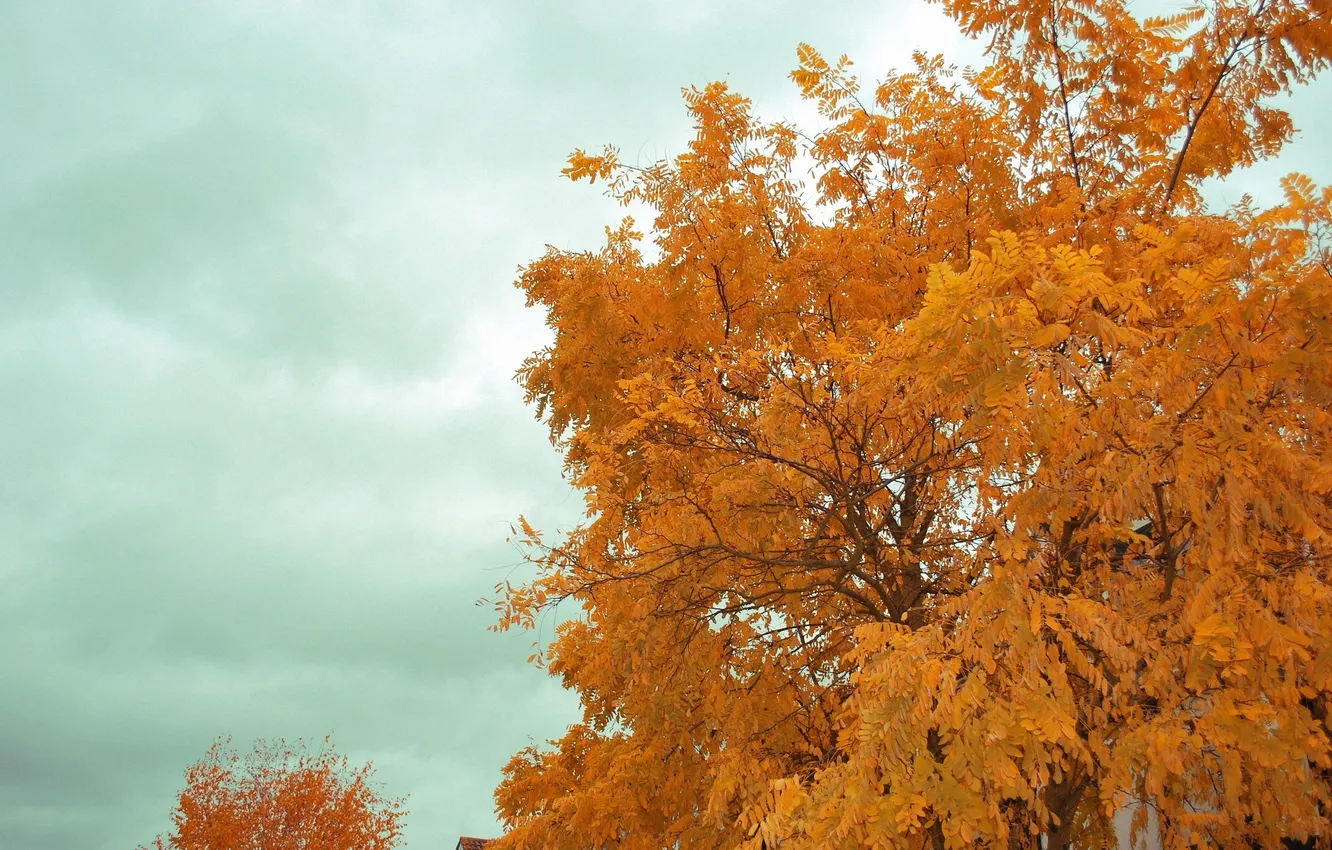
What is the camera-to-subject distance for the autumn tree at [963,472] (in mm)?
5223

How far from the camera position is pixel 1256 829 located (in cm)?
727

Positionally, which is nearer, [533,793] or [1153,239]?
[1153,239]

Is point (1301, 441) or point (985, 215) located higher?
point (985, 215)

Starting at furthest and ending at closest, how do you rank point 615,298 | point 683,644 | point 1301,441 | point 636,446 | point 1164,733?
point 615,298 → point 636,446 → point 683,644 → point 1301,441 → point 1164,733

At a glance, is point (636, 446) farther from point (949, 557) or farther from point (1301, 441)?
point (1301, 441)

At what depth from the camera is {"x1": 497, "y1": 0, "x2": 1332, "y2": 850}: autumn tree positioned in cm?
522

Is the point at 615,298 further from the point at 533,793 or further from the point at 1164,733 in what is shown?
the point at 1164,733

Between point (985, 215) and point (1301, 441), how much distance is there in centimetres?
393

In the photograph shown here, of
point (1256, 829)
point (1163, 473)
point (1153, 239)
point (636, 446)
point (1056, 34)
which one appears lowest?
point (1256, 829)

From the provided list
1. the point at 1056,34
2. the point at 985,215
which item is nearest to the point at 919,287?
the point at 985,215

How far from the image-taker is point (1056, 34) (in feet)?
30.6

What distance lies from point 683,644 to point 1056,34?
637cm

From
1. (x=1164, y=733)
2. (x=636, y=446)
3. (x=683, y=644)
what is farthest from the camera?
(x=636, y=446)

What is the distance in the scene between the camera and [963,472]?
8.76 m
